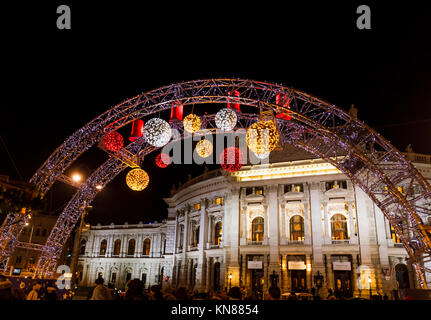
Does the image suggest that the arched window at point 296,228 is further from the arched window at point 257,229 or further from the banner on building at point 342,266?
the banner on building at point 342,266

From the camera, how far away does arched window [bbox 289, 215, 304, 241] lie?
33.2 metres

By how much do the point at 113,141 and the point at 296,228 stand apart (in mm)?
23243

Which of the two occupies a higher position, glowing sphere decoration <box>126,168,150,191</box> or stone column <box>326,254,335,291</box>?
glowing sphere decoration <box>126,168,150,191</box>

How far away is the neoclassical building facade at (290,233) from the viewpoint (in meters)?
29.0

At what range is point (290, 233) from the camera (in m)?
33.6

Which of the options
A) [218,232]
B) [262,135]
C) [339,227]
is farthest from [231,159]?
[218,232]

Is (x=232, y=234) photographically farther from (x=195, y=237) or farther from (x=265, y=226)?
(x=195, y=237)

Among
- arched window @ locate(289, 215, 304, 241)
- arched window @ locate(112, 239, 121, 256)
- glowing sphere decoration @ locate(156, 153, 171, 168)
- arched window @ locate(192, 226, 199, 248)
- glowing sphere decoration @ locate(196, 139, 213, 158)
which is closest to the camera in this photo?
glowing sphere decoration @ locate(196, 139, 213, 158)

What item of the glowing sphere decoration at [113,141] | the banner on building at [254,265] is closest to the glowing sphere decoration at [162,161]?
the glowing sphere decoration at [113,141]

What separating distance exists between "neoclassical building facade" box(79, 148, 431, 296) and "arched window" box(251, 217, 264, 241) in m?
0.11

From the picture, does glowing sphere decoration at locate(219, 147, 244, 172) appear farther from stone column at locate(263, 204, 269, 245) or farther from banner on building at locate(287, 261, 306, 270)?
banner on building at locate(287, 261, 306, 270)

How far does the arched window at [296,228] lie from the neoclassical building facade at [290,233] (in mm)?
101

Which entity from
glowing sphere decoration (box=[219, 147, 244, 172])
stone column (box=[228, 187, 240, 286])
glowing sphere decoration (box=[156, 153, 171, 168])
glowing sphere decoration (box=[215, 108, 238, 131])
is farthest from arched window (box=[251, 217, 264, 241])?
glowing sphere decoration (box=[215, 108, 238, 131])
